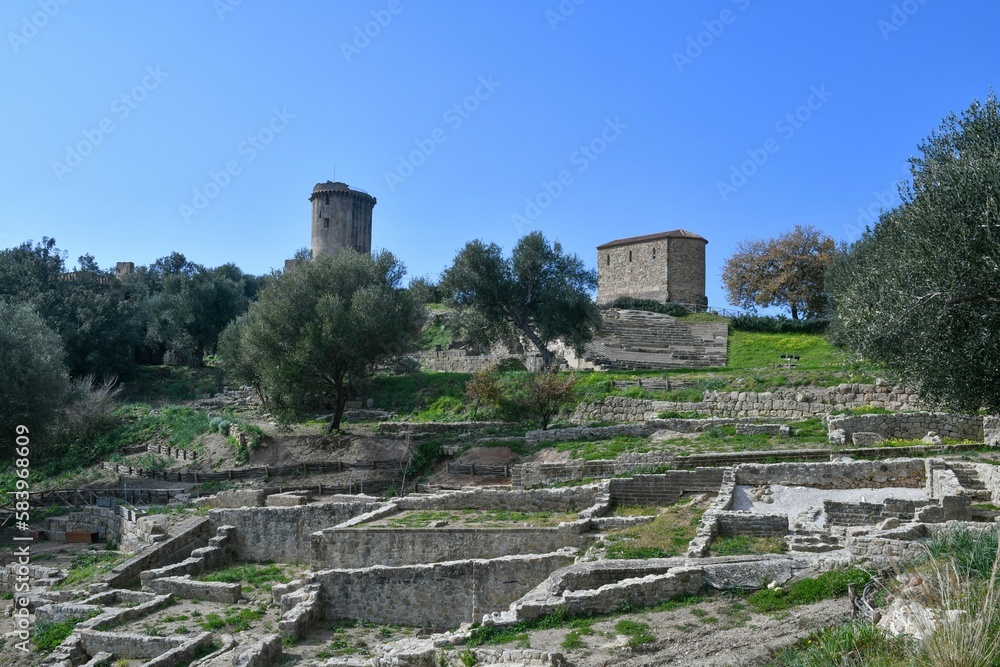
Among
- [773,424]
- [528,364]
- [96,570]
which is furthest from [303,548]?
[528,364]

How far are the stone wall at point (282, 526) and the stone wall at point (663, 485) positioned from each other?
20.3ft

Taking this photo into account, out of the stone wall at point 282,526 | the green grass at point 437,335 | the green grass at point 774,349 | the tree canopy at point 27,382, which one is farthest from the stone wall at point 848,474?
the green grass at point 437,335

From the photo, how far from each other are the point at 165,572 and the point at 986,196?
1802 centimetres

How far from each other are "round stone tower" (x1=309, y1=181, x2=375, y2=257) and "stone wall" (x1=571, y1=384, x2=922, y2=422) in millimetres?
46315

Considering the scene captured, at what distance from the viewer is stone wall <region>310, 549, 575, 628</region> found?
47.1 feet

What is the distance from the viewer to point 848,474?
18.2 m

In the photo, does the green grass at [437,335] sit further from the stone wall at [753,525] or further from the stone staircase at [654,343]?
the stone wall at [753,525]

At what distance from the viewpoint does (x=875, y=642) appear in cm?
743

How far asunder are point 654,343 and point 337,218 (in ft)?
129

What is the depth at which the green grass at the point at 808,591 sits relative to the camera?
9781 mm

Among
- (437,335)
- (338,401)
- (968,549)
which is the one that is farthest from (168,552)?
(437,335)

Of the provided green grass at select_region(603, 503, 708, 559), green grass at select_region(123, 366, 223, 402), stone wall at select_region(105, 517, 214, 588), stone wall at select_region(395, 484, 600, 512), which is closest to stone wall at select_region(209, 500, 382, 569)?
stone wall at select_region(105, 517, 214, 588)

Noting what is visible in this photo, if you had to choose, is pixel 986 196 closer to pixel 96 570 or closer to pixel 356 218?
pixel 96 570

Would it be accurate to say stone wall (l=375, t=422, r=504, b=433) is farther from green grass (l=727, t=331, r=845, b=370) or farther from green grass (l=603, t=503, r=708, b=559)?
green grass (l=603, t=503, r=708, b=559)
